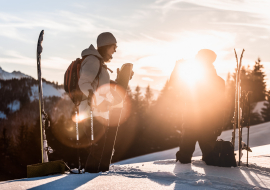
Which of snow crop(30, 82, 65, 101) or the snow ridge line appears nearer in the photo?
the snow ridge line

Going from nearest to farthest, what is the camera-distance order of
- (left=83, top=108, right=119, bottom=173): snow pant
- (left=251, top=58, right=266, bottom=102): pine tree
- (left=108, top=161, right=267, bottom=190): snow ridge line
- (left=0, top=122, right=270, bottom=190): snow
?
(left=0, top=122, right=270, bottom=190): snow
(left=108, top=161, right=267, bottom=190): snow ridge line
(left=83, top=108, right=119, bottom=173): snow pant
(left=251, top=58, right=266, bottom=102): pine tree

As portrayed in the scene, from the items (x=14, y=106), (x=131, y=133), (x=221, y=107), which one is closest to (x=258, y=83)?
(x=131, y=133)

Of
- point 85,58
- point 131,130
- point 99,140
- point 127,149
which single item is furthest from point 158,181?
point 131,130

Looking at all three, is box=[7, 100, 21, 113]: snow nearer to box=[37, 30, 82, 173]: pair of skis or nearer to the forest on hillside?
the forest on hillside

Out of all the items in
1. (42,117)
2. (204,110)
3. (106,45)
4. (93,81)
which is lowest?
(42,117)

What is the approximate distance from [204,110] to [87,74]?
2501 millimetres

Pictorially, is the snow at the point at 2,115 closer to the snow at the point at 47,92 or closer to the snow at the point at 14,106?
the snow at the point at 14,106

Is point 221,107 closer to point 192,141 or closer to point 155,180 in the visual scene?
point 192,141

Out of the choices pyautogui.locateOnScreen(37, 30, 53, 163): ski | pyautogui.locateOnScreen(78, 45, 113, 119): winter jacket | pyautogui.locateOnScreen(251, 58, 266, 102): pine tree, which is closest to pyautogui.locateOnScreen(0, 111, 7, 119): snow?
pyautogui.locateOnScreen(251, 58, 266, 102): pine tree

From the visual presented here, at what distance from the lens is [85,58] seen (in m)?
3.46

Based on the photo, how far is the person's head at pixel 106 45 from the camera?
3652 millimetres

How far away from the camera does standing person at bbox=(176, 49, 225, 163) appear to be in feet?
14.9

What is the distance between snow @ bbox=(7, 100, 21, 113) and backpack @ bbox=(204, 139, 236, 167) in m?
68.3

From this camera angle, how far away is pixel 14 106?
6600cm
